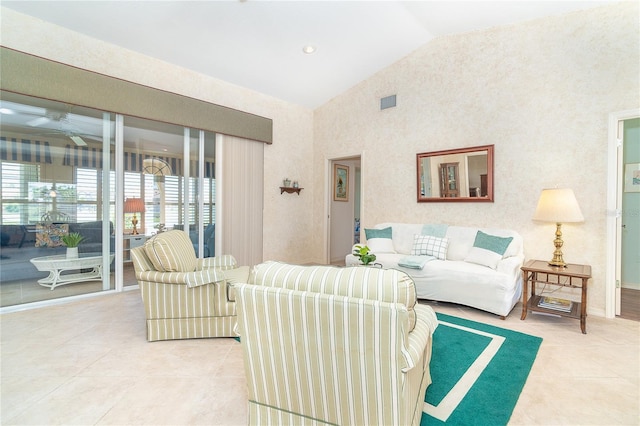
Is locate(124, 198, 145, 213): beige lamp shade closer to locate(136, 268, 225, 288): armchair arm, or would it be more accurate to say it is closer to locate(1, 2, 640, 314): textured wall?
locate(1, 2, 640, 314): textured wall

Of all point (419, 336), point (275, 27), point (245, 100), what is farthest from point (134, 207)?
point (419, 336)

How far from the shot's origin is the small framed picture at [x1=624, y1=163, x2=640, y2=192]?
411cm

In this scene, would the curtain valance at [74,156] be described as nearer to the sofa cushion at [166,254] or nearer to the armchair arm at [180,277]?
the sofa cushion at [166,254]

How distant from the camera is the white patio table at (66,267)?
3.47m

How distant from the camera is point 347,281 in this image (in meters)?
1.28

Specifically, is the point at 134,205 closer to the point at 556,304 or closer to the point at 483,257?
the point at 483,257

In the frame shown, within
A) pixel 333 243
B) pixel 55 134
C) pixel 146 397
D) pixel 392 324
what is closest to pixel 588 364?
pixel 392 324

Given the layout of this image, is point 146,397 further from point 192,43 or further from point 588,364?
point 192,43

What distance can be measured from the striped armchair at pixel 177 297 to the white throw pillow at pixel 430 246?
8.50ft

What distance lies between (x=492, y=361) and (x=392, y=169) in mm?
3250

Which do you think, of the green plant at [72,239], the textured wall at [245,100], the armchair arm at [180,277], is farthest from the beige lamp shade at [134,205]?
the armchair arm at [180,277]

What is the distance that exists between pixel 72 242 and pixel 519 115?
5.66m

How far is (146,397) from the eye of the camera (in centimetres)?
186

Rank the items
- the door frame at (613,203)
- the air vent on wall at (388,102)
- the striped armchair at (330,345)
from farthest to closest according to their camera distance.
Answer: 1. the air vent on wall at (388,102)
2. the door frame at (613,203)
3. the striped armchair at (330,345)
